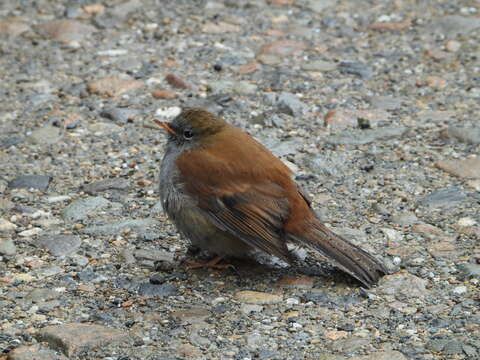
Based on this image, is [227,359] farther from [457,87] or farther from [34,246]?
[457,87]

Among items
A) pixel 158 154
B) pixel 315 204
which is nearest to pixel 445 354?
pixel 315 204

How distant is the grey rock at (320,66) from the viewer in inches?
382

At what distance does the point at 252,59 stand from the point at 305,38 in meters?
0.85

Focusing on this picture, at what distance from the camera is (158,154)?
8.09 meters

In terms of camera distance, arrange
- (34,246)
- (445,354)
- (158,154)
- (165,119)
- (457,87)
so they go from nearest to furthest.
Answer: (445,354), (34,246), (158,154), (165,119), (457,87)

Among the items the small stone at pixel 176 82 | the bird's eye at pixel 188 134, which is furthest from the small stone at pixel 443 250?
the small stone at pixel 176 82

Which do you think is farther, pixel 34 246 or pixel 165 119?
pixel 165 119

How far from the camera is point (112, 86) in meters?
9.22

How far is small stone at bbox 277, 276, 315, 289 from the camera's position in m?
5.98

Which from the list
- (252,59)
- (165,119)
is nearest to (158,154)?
(165,119)

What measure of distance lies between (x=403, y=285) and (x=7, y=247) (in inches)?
111

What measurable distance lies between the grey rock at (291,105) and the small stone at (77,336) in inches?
158

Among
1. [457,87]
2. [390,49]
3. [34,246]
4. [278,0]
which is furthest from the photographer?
[278,0]

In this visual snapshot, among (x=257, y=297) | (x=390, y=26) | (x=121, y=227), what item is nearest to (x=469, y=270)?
(x=257, y=297)
